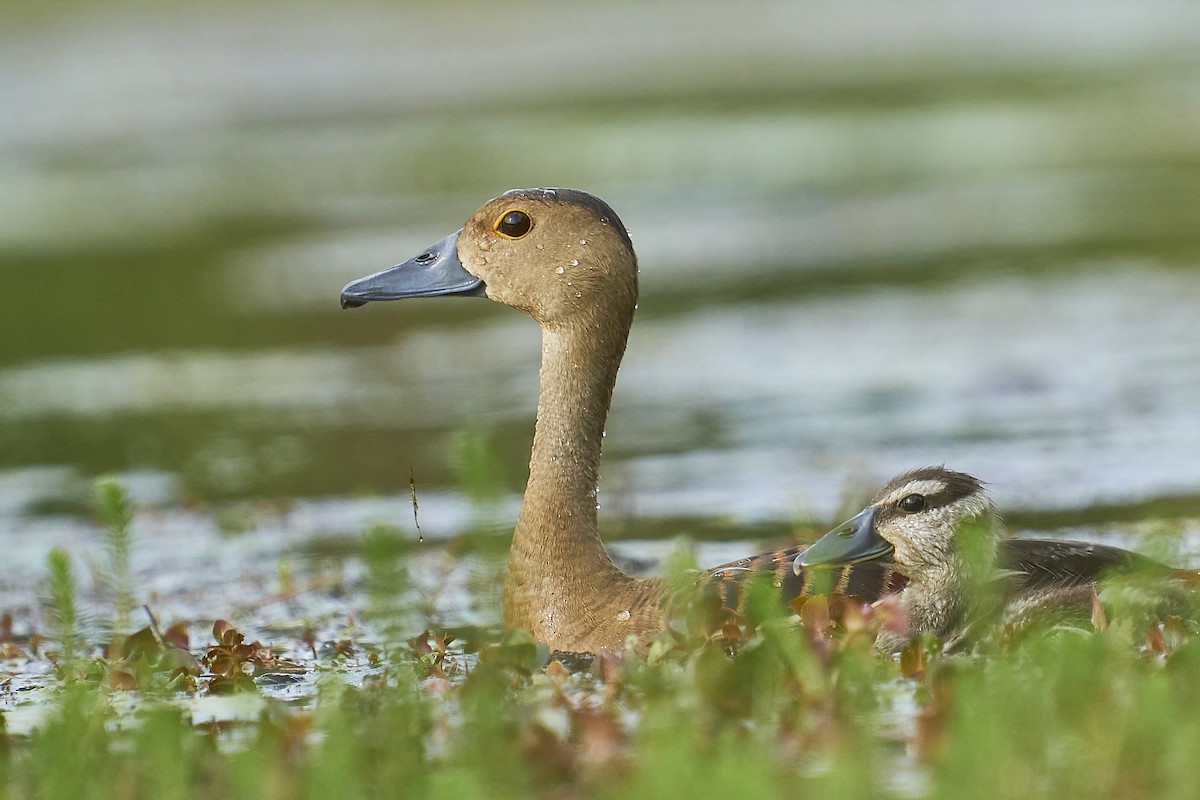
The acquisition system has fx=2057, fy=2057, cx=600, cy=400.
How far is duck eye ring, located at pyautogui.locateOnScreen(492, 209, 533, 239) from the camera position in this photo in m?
7.46

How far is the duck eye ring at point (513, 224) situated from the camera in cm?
746

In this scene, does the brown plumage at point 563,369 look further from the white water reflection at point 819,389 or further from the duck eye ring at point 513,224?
the white water reflection at point 819,389

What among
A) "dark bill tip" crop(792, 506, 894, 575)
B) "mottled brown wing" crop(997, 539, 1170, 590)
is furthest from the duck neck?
"mottled brown wing" crop(997, 539, 1170, 590)

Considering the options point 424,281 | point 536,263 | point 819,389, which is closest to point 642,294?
point 819,389

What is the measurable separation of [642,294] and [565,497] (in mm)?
9908

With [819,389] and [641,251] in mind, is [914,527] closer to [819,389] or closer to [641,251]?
[819,389]

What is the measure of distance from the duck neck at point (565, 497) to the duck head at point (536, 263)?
12cm

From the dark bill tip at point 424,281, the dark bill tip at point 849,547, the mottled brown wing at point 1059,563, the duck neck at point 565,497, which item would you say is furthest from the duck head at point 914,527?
the dark bill tip at point 424,281

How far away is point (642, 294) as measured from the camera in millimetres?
16891

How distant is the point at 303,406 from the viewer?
44.3 feet

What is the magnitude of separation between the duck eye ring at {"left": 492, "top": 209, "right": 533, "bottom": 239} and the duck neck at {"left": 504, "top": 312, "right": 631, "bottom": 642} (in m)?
0.39

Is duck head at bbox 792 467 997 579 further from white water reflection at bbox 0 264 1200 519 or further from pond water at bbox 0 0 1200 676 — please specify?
white water reflection at bbox 0 264 1200 519

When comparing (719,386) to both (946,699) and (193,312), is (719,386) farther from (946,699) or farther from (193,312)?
(946,699)

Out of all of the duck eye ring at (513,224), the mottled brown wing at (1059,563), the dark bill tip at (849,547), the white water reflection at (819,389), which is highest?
the duck eye ring at (513,224)
